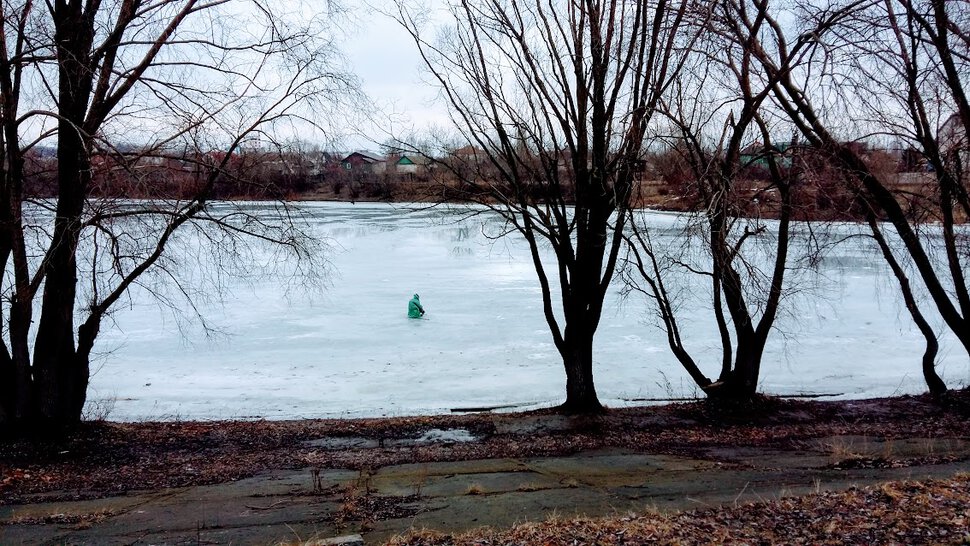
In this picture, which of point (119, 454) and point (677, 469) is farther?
point (119, 454)

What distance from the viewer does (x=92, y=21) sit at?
9031 millimetres

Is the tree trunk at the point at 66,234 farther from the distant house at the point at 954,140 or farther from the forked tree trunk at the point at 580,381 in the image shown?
the distant house at the point at 954,140

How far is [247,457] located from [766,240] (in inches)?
334

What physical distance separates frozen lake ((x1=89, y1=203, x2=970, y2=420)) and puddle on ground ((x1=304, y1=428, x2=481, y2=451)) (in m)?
2.64

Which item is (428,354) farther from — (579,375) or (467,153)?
(579,375)

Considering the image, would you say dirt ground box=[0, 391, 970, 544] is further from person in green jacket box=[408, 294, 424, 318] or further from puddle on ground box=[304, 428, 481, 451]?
person in green jacket box=[408, 294, 424, 318]

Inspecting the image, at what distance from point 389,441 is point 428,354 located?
6.98m

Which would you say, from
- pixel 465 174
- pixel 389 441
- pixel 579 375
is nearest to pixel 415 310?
pixel 465 174

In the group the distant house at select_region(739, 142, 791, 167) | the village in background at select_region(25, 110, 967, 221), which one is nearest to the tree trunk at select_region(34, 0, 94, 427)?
the village in background at select_region(25, 110, 967, 221)

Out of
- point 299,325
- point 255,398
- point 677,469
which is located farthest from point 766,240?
point 299,325

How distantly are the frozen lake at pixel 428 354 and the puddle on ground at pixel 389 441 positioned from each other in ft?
8.66

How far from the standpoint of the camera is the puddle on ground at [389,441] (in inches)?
391

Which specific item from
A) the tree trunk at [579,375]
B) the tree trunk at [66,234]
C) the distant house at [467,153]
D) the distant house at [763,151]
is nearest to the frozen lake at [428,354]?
the distant house at [467,153]

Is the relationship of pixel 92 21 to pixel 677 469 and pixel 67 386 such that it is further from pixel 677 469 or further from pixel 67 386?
pixel 677 469
